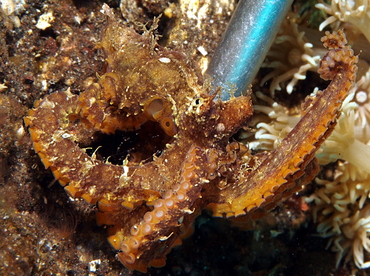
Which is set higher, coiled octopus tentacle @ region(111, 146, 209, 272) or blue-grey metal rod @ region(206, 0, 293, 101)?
blue-grey metal rod @ region(206, 0, 293, 101)

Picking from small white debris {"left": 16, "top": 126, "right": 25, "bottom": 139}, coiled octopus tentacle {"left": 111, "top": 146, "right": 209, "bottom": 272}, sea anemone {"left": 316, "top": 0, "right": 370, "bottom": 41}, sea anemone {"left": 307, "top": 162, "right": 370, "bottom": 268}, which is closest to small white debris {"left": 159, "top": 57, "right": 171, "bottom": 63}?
coiled octopus tentacle {"left": 111, "top": 146, "right": 209, "bottom": 272}

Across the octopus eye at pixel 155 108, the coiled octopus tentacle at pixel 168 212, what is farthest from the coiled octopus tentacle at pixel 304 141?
the octopus eye at pixel 155 108

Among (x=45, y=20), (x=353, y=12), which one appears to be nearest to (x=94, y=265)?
(x=45, y=20)

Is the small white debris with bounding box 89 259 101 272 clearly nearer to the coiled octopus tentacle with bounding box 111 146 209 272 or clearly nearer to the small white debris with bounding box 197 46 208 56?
the coiled octopus tentacle with bounding box 111 146 209 272

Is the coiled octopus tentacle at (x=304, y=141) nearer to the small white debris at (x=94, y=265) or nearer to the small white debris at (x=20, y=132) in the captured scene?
the small white debris at (x=94, y=265)

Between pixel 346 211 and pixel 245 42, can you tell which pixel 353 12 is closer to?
pixel 245 42

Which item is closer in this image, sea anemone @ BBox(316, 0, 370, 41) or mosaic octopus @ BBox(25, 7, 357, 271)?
mosaic octopus @ BBox(25, 7, 357, 271)

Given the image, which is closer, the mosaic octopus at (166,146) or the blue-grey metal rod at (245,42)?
the mosaic octopus at (166,146)
